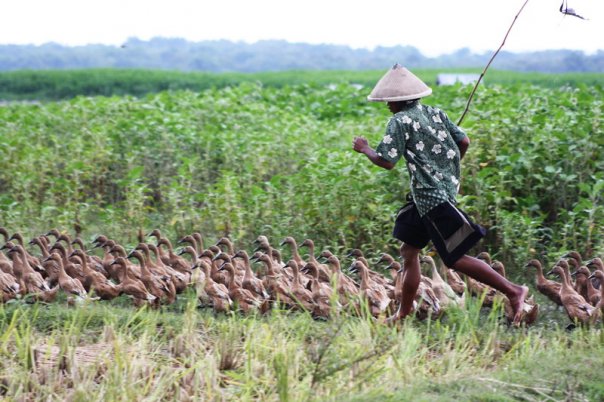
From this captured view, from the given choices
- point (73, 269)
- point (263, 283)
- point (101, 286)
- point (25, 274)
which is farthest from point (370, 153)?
point (25, 274)

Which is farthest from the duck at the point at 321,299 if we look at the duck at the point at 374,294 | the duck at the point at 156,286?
→ the duck at the point at 156,286

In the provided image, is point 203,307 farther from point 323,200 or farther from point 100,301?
point 323,200

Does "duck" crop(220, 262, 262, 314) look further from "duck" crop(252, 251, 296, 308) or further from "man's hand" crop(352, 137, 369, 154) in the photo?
"man's hand" crop(352, 137, 369, 154)

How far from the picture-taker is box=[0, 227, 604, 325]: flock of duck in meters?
7.18

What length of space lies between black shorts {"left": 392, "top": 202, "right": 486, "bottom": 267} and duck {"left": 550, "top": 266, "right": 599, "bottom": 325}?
3.66 feet

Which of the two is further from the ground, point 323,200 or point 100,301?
point 323,200

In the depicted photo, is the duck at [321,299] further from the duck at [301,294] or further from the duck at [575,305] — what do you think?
the duck at [575,305]

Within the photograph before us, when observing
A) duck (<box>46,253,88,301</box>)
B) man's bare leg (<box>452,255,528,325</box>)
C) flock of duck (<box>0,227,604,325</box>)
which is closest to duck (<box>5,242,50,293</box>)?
flock of duck (<box>0,227,604,325</box>)

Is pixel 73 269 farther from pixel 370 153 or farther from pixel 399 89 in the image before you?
pixel 399 89

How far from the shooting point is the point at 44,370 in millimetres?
5656

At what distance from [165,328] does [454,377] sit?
2.14 meters

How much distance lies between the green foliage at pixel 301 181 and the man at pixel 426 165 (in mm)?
2014

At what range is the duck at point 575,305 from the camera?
22.4 feet

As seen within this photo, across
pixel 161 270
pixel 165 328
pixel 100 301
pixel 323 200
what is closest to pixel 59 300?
pixel 100 301
